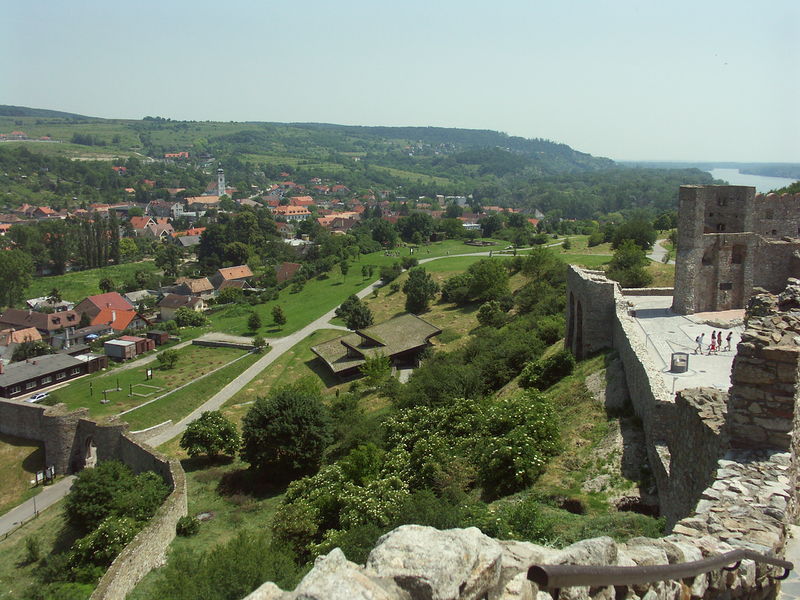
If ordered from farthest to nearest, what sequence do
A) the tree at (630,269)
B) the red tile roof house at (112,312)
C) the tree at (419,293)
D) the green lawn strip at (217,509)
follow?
the red tile roof house at (112,312) < the tree at (419,293) < the tree at (630,269) < the green lawn strip at (217,509)

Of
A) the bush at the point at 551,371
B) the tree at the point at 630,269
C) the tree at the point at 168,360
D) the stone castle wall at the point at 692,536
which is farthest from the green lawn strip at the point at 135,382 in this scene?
the stone castle wall at the point at 692,536

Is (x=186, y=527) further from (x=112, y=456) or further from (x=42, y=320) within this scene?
(x=42, y=320)

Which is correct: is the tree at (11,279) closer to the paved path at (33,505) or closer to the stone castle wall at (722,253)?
the paved path at (33,505)

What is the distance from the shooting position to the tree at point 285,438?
22.2m

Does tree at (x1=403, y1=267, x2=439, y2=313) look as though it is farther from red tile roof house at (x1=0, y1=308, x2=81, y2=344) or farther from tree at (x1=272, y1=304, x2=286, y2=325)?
red tile roof house at (x1=0, y1=308, x2=81, y2=344)

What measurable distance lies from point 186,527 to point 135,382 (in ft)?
82.5

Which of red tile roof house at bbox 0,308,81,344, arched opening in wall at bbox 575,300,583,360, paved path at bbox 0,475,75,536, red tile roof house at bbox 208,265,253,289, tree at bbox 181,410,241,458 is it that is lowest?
red tile roof house at bbox 0,308,81,344

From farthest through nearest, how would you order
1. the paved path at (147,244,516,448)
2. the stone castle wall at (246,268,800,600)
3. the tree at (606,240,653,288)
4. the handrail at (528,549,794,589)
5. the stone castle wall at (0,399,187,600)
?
1. the tree at (606,240,653,288)
2. the paved path at (147,244,516,448)
3. the stone castle wall at (0,399,187,600)
4. the stone castle wall at (246,268,800,600)
5. the handrail at (528,549,794,589)

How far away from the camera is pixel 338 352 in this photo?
42.4 m

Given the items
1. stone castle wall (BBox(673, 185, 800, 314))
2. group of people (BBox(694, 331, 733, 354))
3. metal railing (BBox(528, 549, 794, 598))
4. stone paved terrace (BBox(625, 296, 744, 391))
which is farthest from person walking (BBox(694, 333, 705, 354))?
metal railing (BBox(528, 549, 794, 598))

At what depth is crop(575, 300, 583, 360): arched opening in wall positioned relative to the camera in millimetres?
21992

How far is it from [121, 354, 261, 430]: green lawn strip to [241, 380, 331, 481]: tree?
1252cm

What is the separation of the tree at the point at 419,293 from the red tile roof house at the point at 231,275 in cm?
2993

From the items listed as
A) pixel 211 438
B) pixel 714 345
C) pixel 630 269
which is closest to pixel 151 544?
pixel 211 438
